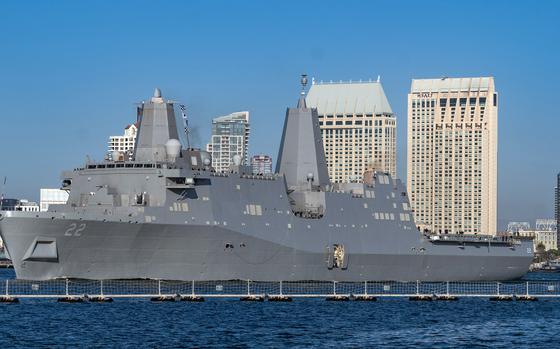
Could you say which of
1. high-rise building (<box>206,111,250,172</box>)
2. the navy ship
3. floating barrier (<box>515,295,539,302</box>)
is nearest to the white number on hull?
the navy ship

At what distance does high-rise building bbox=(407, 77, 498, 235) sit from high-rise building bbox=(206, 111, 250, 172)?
95.3 feet

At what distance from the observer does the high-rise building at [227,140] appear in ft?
586

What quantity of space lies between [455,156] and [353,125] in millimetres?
18403

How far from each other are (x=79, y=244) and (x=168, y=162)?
29.2 ft

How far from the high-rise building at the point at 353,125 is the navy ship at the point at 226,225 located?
91142mm

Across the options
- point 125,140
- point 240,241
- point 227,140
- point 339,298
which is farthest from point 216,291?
point 125,140

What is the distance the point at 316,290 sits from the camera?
72.2 meters

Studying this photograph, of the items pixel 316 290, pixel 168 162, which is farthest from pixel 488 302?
pixel 168 162

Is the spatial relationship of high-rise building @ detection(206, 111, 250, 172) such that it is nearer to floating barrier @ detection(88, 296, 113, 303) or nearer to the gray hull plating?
the gray hull plating

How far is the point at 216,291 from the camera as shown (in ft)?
225

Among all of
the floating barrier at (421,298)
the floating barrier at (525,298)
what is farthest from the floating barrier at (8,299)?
the floating barrier at (525,298)

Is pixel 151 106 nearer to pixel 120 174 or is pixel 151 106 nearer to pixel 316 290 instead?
pixel 120 174

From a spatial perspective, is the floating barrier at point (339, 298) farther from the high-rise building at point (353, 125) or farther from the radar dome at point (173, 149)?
the high-rise building at point (353, 125)

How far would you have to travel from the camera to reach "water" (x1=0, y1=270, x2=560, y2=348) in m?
45.0
